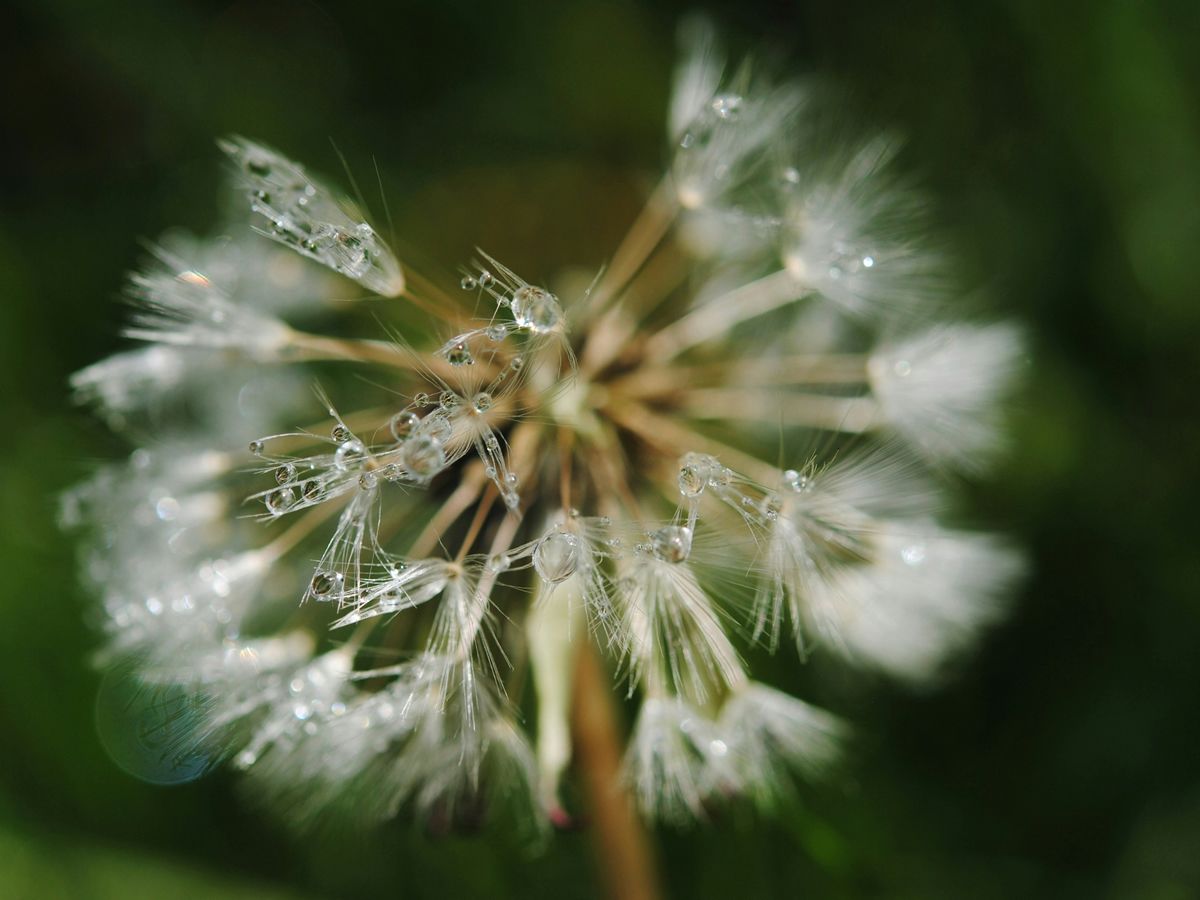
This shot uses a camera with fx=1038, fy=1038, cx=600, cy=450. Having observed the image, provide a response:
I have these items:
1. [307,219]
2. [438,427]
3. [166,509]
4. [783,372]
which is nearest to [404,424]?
[438,427]

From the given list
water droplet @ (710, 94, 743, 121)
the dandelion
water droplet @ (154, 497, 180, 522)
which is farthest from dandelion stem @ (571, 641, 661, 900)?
water droplet @ (710, 94, 743, 121)

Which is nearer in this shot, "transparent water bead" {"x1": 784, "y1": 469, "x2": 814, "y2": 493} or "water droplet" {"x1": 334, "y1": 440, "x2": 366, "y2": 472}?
"water droplet" {"x1": 334, "y1": 440, "x2": 366, "y2": 472}

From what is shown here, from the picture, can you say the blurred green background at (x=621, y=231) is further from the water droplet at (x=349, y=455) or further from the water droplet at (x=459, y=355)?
the water droplet at (x=459, y=355)

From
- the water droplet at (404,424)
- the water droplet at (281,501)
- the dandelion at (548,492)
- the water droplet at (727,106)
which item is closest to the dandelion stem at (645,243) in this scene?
the dandelion at (548,492)

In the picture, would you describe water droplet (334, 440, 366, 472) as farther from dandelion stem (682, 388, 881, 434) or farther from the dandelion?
dandelion stem (682, 388, 881, 434)

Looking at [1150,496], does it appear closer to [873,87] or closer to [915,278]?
[915,278]

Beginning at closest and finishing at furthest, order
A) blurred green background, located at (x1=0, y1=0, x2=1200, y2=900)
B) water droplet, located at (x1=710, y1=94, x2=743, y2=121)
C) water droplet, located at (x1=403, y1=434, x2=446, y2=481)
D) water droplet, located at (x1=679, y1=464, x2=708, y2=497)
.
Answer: water droplet, located at (x1=403, y1=434, x2=446, y2=481) → water droplet, located at (x1=679, y1=464, x2=708, y2=497) → water droplet, located at (x1=710, y1=94, x2=743, y2=121) → blurred green background, located at (x1=0, y1=0, x2=1200, y2=900)
